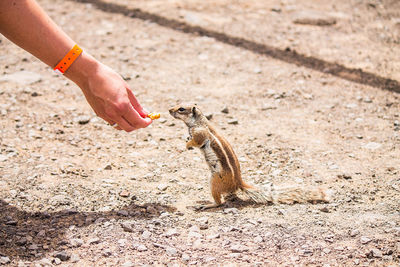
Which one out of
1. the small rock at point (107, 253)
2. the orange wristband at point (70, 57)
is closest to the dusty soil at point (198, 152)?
the small rock at point (107, 253)

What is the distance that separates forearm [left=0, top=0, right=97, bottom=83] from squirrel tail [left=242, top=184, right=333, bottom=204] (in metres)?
1.21

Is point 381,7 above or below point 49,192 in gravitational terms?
above

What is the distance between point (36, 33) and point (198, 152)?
5.24 feet

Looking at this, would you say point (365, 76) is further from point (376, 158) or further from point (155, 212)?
point (155, 212)

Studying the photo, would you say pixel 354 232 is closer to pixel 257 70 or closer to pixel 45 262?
pixel 45 262

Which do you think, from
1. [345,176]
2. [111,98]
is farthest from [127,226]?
[345,176]

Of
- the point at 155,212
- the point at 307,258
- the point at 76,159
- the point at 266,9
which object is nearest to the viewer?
the point at 307,258

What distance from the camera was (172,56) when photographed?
5.30 metres

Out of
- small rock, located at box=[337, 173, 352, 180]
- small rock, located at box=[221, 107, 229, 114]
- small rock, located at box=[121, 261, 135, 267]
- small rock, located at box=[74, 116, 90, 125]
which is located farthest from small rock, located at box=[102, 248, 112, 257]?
small rock, located at box=[221, 107, 229, 114]

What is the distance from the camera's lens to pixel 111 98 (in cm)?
250

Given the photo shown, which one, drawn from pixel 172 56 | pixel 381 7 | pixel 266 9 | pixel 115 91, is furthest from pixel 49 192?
pixel 381 7

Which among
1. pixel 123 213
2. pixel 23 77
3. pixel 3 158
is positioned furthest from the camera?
pixel 23 77

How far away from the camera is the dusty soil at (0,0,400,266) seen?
2531 mm

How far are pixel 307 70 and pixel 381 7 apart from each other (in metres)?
2.38
